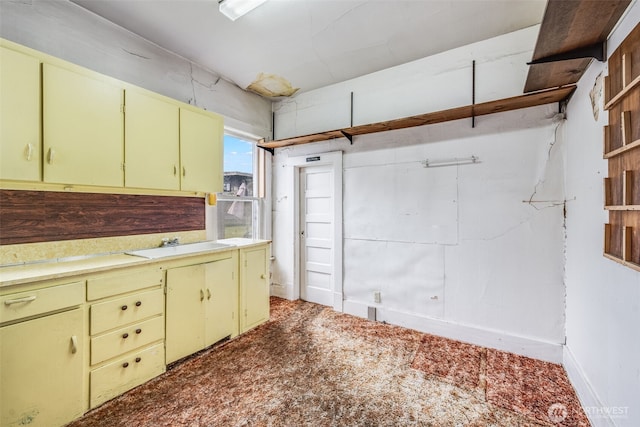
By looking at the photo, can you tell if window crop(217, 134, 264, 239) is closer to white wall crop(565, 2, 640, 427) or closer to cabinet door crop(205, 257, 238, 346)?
cabinet door crop(205, 257, 238, 346)

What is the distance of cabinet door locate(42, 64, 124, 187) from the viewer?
179cm

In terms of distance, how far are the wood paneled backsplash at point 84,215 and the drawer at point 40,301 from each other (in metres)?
0.65

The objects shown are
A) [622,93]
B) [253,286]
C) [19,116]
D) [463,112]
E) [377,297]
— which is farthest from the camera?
[377,297]

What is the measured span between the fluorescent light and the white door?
200cm

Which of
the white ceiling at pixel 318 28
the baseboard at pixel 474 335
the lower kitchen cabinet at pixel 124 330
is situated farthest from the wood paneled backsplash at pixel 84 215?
the baseboard at pixel 474 335

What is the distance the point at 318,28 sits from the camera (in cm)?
244

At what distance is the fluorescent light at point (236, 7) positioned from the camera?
212cm

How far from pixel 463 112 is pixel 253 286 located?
9.36 ft

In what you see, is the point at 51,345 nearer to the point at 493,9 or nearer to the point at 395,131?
the point at 395,131

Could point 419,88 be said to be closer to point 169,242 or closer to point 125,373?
point 169,242

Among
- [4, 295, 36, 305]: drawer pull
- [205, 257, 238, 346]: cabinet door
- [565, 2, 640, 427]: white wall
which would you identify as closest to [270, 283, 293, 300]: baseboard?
[205, 257, 238, 346]: cabinet door

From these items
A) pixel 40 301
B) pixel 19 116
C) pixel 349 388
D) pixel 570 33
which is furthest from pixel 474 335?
pixel 19 116

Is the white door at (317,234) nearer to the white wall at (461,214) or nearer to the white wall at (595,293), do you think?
the white wall at (461,214)

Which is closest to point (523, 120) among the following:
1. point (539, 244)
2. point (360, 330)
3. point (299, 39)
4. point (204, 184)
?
point (539, 244)
